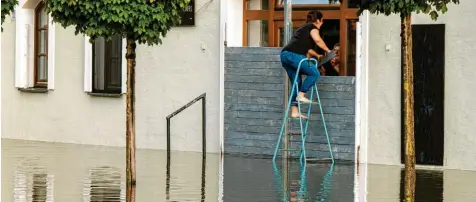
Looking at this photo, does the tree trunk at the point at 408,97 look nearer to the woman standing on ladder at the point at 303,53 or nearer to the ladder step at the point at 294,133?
the woman standing on ladder at the point at 303,53

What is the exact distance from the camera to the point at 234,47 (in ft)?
63.6

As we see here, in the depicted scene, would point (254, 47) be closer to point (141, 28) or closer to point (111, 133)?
point (111, 133)

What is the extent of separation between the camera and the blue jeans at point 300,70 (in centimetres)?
1762

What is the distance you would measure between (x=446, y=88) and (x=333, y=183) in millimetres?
2707

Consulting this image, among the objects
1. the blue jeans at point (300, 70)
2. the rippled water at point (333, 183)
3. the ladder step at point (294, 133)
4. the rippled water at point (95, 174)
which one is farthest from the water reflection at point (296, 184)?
the blue jeans at point (300, 70)

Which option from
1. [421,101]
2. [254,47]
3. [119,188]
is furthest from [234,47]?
[119,188]

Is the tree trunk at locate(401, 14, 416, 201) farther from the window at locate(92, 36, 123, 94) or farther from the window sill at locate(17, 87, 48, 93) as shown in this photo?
the window sill at locate(17, 87, 48, 93)

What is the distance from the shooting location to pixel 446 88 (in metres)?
17.0

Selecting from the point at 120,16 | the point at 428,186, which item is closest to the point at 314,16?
the point at 428,186

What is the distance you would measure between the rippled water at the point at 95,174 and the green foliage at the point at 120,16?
1767 mm

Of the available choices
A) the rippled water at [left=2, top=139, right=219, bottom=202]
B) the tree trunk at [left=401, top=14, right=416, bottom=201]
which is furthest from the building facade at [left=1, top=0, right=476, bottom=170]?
the tree trunk at [left=401, top=14, right=416, bottom=201]

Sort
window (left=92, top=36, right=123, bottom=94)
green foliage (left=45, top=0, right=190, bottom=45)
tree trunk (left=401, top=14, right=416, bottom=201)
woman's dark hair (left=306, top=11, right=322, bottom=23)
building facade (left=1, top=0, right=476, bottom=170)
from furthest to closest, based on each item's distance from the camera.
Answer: window (left=92, top=36, right=123, bottom=94) < woman's dark hair (left=306, top=11, right=322, bottom=23) < building facade (left=1, top=0, right=476, bottom=170) < green foliage (left=45, top=0, right=190, bottom=45) < tree trunk (left=401, top=14, right=416, bottom=201)

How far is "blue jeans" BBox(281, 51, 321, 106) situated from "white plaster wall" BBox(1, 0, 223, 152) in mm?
1957

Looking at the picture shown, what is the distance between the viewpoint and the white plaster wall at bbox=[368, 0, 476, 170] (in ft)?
55.2
